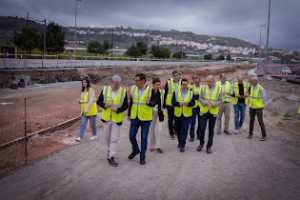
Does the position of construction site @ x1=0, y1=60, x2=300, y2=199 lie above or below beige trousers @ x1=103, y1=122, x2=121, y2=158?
below

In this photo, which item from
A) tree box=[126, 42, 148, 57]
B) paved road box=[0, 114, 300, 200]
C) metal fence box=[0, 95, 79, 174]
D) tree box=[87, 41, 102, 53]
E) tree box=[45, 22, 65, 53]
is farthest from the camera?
tree box=[126, 42, 148, 57]

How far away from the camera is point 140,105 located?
6.66 metres

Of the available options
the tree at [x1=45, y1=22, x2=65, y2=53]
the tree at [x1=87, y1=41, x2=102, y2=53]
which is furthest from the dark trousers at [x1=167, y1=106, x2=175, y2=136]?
the tree at [x1=87, y1=41, x2=102, y2=53]

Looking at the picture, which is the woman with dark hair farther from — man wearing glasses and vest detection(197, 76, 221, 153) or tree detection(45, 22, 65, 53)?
tree detection(45, 22, 65, 53)

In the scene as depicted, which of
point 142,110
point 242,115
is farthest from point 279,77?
point 142,110

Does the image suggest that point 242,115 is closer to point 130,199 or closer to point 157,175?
point 157,175

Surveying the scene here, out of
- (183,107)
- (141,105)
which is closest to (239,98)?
(183,107)

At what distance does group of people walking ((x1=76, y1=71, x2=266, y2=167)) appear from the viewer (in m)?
6.63

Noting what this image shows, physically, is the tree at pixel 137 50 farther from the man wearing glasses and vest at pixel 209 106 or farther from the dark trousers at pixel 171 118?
the man wearing glasses and vest at pixel 209 106

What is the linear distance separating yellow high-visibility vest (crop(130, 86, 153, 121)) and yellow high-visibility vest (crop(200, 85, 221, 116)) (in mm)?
1779

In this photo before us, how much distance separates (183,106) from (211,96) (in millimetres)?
786

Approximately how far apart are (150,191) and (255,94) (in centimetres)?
549

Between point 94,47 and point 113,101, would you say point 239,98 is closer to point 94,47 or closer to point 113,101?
point 113,101

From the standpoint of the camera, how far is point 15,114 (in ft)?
48.8
